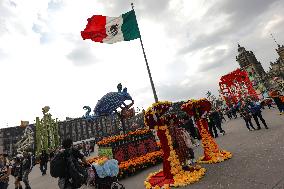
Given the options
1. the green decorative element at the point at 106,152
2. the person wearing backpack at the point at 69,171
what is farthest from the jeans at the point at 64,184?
the green decorative element at the point at 106,152

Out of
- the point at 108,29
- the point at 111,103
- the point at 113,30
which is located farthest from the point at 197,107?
the point at 108,29

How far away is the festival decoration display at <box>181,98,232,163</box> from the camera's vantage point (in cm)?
872

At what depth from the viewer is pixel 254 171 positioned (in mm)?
6250

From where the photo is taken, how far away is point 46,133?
40125mm

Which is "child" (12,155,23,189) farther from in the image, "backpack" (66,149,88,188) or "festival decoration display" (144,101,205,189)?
"backpack" (66,149,88,188)

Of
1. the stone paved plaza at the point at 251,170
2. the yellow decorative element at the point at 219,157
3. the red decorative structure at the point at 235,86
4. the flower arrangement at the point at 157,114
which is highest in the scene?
the red decorative structure at the point at 235,86

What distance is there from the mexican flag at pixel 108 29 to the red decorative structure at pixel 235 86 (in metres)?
26.0

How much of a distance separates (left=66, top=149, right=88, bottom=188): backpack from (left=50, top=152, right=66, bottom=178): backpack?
108 mm

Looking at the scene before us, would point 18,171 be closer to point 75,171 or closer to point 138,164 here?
point 138,164

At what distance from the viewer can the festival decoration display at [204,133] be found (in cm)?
872

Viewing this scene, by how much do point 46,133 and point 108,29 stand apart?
33.6 m

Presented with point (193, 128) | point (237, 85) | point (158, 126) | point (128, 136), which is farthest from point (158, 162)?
point (237, 85)

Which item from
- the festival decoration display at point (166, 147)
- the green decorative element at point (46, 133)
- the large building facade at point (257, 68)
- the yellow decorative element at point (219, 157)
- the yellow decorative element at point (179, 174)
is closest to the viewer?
the yellow decorative element at point (179, 174)

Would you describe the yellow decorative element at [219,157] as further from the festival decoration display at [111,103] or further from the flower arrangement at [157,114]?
the festival decoration display at [111,103]
